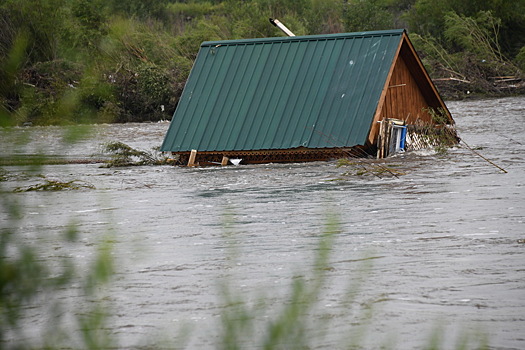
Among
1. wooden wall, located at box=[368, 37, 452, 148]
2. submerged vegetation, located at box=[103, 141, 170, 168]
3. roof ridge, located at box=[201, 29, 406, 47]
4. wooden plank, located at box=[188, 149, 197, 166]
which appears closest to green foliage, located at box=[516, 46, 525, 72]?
wooden wall, located at box=[368, 37, 452, 148]

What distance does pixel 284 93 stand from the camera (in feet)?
65.1

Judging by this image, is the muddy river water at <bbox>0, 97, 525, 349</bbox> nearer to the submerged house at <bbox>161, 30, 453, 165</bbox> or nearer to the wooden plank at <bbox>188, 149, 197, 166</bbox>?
the submerged house at <bbox>161, 30, 453, 165</bbox>

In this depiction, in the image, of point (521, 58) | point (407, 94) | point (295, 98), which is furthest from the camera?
point (521, 58)

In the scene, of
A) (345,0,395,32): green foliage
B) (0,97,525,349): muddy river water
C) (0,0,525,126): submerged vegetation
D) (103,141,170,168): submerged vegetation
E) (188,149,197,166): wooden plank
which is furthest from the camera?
(345,0,395,32): green foliage

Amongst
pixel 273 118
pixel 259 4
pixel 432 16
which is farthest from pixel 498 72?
pixel 273 118

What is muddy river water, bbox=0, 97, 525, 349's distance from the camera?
6602mm

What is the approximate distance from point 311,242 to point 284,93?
32.9ft

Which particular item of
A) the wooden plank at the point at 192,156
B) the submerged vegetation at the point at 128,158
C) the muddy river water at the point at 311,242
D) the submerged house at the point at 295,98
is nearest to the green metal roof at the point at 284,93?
the submerged house at the point at 295,98

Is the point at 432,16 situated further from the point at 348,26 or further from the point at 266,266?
the point at 266,266

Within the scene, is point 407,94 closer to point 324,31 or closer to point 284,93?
point 284,93

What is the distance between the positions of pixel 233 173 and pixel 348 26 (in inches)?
1347

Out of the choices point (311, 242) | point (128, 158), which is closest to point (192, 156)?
point (128, 158)

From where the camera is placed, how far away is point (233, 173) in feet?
59.6

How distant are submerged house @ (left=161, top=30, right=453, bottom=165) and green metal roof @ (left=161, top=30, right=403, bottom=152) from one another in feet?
0.07
